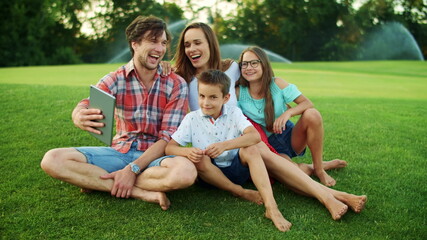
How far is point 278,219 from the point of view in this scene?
8.45 ft

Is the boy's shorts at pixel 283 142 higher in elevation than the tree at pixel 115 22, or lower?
lower

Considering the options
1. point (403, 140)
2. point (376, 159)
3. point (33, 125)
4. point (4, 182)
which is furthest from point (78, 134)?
point (403, 140)

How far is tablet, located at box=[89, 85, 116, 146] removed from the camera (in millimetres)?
2686

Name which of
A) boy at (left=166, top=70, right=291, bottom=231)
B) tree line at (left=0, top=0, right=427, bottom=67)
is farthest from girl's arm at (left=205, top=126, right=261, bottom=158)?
tree line at (left=0, top=0, right=427, bottom=67)

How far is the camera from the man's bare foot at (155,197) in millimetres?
2781

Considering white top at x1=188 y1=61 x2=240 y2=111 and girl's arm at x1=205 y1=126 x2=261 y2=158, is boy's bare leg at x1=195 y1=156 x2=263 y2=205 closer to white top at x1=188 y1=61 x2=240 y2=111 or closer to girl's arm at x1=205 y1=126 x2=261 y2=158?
girl's arm at x1=205 y1=126 x2=261 y2=158

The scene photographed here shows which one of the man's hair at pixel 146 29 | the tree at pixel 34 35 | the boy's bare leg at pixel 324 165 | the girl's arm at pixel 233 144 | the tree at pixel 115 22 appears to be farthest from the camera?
the tree at pixel 115 22

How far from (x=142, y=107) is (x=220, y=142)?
0.70 meters

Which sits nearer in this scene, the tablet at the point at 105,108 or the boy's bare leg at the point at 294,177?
the tablet at the point at 105,108

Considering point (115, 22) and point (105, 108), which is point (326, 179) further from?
point (115, 22)

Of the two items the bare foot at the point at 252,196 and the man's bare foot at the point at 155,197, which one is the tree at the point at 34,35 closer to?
the man's bare foot at the point at 155,197

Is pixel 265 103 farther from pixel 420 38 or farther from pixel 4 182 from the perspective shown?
pixel 420 38

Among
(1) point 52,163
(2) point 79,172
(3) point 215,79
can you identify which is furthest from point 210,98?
(1) point 52,163

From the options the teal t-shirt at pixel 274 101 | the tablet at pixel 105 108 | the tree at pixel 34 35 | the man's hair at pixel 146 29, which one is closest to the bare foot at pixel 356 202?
the teal t-shirt at pixel 274 101
